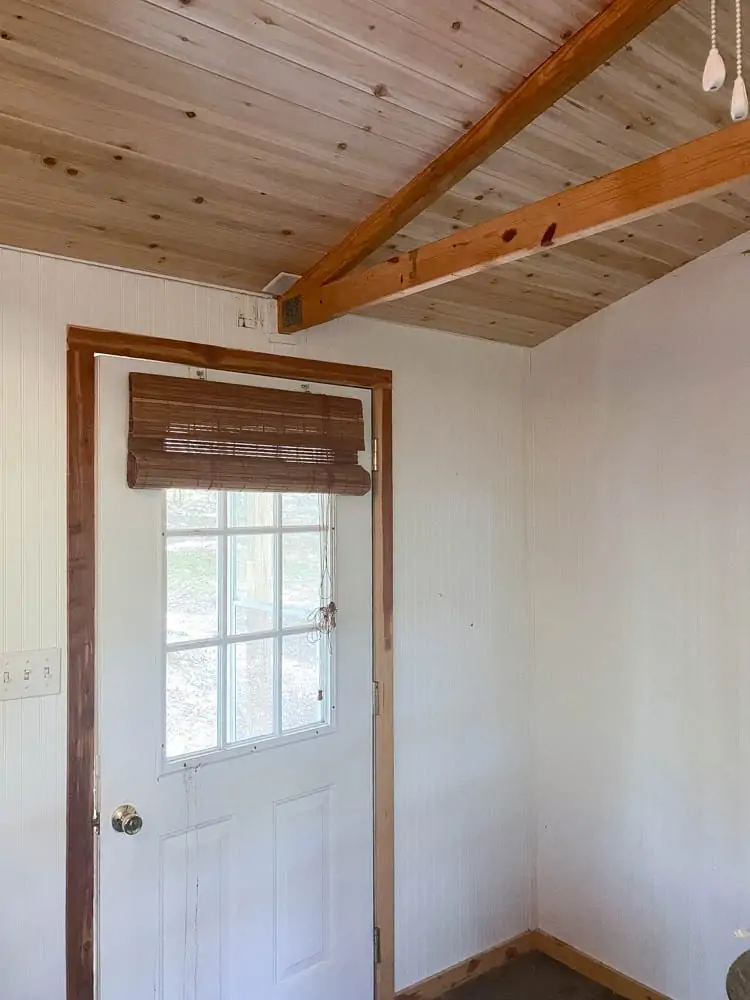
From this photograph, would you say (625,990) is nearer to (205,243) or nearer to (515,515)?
(515,515)

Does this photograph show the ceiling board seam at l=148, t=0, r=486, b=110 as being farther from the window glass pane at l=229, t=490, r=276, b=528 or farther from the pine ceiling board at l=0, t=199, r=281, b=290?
the window glass pane at l=229, t=490, r=276, b=528

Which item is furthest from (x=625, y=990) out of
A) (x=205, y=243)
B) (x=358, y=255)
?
(x=205, y=243)

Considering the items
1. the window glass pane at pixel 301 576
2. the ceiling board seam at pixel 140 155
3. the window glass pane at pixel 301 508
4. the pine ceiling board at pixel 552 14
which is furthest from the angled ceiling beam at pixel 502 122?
the window glass pane at pixel 301 576

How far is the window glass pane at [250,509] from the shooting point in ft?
6.73

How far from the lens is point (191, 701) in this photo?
198 centimetres

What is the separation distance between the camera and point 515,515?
2.80 metres

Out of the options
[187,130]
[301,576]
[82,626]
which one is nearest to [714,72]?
[187,130]

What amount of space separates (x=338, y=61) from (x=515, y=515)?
5.60 feet

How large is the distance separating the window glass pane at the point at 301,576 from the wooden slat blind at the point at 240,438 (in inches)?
5.8

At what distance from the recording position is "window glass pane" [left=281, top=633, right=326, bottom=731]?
2.16 metres

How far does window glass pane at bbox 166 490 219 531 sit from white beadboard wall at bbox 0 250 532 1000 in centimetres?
27

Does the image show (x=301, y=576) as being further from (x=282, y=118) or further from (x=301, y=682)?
(x=282, y=118)

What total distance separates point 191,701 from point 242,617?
0.81 ft

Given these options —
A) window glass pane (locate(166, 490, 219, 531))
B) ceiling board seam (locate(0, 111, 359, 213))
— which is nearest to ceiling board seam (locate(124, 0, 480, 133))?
ceiling board seam (locate(0, 111, 359, 213))
